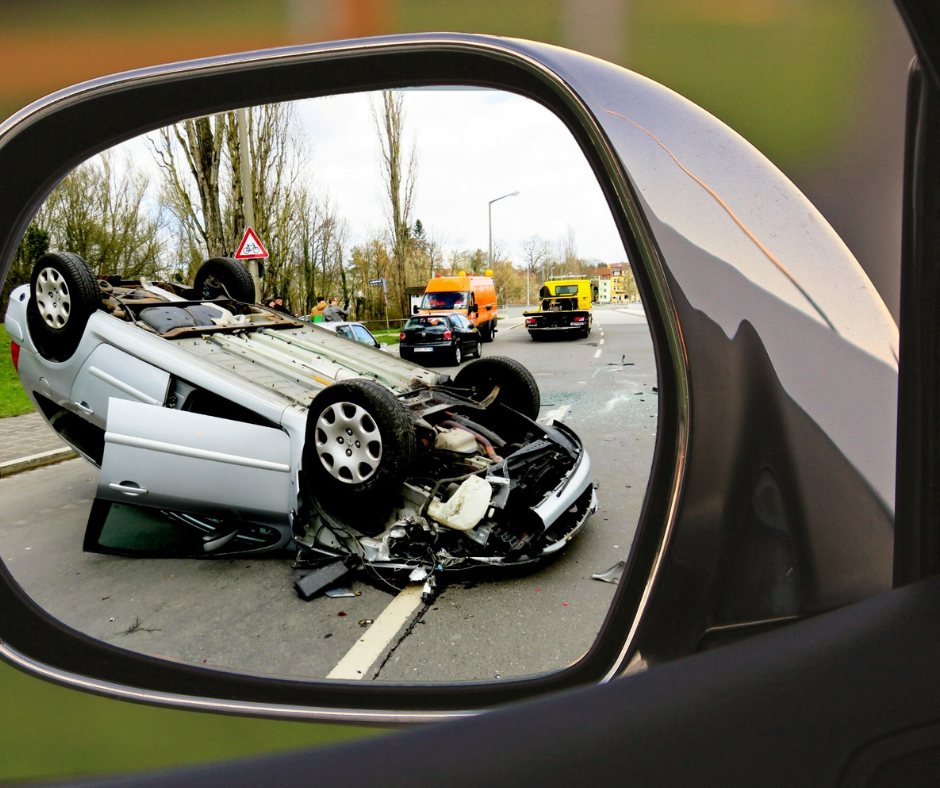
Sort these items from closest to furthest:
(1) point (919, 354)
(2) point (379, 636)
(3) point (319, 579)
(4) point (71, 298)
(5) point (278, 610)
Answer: (1) point (919, 354)
(2) point (379, 636)
(5) point (278, 610)
(3) point (319, 579)
(4) point (71, 298)

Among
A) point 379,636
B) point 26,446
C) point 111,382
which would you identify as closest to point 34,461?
point 26,446

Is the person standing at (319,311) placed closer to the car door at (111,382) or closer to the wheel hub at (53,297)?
the wheel hub at (53,297)

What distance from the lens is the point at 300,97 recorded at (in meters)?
1.19

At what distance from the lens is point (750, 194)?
0.82 meters

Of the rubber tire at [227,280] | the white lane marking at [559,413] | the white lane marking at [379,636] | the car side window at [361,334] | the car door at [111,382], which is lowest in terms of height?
the white lane marking at [379,636]

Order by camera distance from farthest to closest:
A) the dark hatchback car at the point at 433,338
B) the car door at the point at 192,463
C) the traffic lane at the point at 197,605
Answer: the dark hatchback car at the point at 433,338, the car door at the point at 192,463, the traffic lane at the point at 197,605

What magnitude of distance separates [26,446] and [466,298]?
17349 millimetres

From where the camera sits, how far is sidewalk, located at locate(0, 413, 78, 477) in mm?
6734

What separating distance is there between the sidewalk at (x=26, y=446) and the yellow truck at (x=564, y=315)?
17.9 meters

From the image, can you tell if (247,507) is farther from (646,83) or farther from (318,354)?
(646,83)

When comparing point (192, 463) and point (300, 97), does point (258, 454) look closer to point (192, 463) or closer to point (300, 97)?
point (192, 463)

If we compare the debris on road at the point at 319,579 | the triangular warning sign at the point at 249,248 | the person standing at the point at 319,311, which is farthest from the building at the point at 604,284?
the person standing at the point at 319,311

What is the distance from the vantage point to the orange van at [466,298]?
23.2 meters

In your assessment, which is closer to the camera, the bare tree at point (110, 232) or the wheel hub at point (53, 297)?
the wheel hub at point (53, 297)
